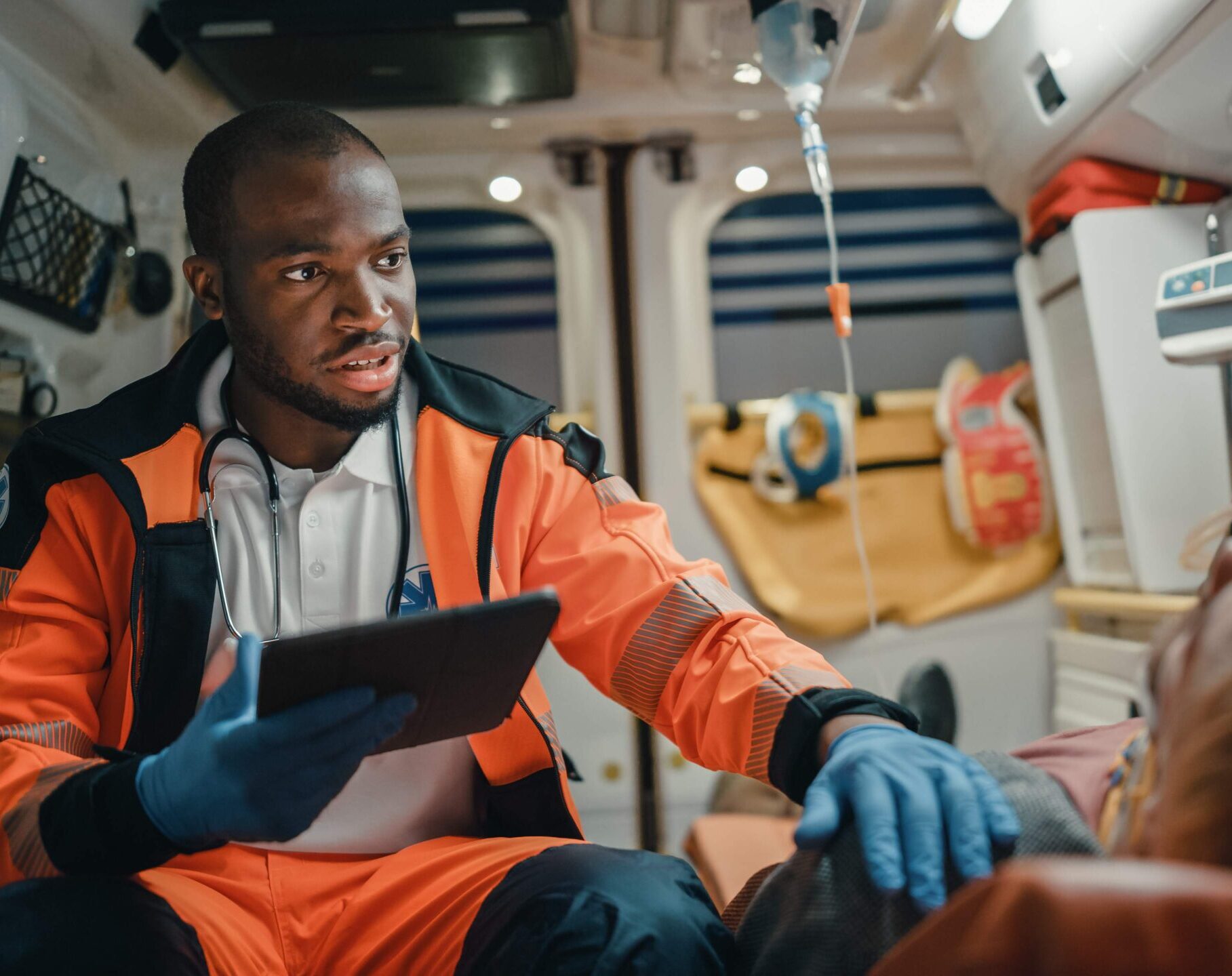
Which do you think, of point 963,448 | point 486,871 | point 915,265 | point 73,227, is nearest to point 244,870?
point 486,871

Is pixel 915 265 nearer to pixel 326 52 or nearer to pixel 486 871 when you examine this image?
pixel 326 52

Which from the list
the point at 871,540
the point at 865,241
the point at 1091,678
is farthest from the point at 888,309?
the point at 1091,678

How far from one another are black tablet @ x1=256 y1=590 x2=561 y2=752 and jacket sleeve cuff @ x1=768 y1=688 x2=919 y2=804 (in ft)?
0.92

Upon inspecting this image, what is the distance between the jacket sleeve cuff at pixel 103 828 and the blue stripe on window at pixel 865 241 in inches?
81.3

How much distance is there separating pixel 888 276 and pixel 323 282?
1.75 metres

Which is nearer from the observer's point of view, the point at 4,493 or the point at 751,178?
the point at 4,493

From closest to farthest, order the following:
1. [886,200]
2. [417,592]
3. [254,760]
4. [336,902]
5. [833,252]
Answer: [254,760] < [336,902] < [417,592] < [833,252] < [886,200]

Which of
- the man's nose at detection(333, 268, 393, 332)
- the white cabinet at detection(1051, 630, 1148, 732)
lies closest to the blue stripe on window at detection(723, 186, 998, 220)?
the white cabinet at detection(1051, 630, 1148, 732)

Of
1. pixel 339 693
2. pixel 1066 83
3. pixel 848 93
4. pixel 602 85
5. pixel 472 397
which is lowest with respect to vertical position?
pixel 339 693

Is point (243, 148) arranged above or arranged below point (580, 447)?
above

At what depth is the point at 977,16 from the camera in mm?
2045

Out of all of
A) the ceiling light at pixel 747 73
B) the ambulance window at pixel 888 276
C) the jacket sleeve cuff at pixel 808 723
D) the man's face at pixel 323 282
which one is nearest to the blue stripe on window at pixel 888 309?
the ambulance window at pixel 888 276

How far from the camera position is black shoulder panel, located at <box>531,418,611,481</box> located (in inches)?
55.7

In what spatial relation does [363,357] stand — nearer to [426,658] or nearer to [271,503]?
[271,503]
